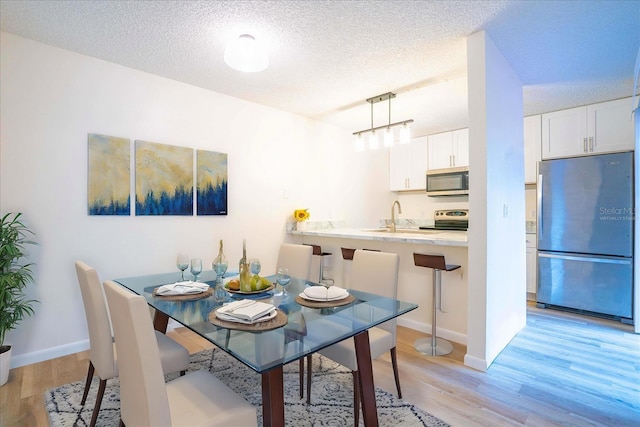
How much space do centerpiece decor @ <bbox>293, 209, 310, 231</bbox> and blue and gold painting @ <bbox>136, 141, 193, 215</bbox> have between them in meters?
1.28

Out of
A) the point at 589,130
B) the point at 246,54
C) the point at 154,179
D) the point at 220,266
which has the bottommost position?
the point at 220,266

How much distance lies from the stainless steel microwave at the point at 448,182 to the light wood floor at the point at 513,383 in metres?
2.24

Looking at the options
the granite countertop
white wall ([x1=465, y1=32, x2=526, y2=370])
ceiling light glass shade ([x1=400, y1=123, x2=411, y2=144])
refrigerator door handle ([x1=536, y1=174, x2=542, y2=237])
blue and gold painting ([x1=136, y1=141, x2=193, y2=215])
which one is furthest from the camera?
refrigerator door handle ([x1=536, y1=174, x2=542, y2=237])

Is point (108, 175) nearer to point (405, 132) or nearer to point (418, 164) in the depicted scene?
point (405, 132)

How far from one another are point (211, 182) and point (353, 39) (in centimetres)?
192

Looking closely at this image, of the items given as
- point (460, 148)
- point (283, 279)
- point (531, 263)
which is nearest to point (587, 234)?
point (531, 263)

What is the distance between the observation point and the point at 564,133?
12.5 feet

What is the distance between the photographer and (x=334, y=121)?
446 cm

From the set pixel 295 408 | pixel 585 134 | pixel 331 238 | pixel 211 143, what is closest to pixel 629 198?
pixel 585 134

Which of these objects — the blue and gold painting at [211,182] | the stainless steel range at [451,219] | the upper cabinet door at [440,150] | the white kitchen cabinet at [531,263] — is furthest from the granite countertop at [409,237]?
the upper cabinet door at [440,150]

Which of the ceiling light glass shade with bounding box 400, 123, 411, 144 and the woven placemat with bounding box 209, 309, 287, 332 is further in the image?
the ceiling light glass shade with bounding box 400, 123, 411, 144

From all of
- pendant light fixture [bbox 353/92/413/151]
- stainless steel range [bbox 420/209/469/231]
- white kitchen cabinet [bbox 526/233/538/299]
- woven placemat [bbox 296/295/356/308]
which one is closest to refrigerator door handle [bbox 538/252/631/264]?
white kitchen cabinet [bbox 526/233/538/299]

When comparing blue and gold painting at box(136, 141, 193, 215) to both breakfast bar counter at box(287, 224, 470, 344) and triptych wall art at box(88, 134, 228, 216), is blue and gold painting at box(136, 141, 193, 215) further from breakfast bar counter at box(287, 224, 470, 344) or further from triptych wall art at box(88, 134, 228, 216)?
breakfast bar counter at box(287, 224, 470, 344)

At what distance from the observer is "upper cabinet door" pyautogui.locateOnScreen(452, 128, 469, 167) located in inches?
184
